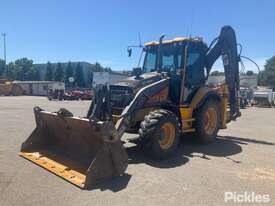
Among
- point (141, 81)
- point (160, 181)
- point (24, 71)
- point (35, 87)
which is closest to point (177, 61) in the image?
point (141, 81)

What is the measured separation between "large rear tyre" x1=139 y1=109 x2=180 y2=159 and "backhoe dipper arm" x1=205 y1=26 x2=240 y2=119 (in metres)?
3.31

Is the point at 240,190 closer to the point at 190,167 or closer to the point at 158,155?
the point at 190,167

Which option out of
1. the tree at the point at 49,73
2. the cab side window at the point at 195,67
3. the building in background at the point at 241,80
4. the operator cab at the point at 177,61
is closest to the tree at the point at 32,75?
the tree at the point at 49,73

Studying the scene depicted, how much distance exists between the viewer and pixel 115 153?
20.4 feet

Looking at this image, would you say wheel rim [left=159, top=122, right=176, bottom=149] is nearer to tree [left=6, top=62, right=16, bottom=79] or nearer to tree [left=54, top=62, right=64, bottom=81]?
tree [left=54, top=62, right=64, bottom=81]

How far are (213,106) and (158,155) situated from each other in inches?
130

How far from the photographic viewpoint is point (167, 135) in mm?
8047

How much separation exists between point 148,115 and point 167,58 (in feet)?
8.19

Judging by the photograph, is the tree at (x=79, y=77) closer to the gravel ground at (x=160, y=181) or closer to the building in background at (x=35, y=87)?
the building in background at (x=35, y=87)

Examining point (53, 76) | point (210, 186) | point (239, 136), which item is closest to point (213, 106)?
point (239, 136)

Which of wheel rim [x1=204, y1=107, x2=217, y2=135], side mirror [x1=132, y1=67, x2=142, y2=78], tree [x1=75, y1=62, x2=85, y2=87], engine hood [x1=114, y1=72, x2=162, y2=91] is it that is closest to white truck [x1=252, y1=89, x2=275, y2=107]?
wheel rim [x1=204, y1=107, x2=217, y2=135]

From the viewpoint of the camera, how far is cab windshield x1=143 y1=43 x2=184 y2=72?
952 centimetres

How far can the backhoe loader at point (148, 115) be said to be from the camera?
251 inches

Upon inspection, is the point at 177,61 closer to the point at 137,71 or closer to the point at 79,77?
the point at 137,71
